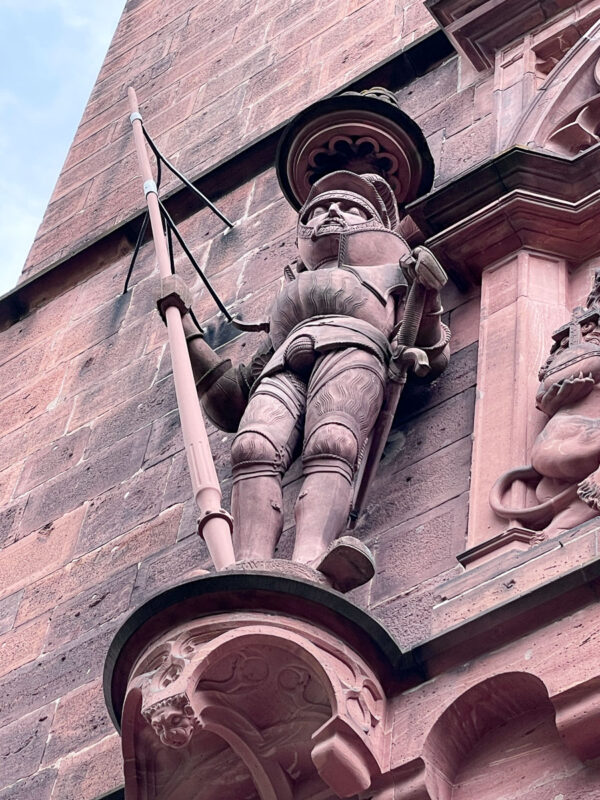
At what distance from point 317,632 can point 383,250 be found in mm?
2194

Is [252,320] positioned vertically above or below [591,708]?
below

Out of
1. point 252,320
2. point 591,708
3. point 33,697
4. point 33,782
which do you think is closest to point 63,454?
point 252,320

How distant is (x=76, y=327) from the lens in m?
8.51

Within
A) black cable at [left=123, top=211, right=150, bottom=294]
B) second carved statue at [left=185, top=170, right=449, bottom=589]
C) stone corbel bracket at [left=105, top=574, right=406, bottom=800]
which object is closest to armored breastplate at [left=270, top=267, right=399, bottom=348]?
second carved statue at [left=185, top=170, right=449, bottom=589]

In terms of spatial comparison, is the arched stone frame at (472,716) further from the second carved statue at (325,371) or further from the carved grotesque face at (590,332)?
the carved grotesque face at (590,332)

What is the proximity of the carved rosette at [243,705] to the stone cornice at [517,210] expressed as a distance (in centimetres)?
230

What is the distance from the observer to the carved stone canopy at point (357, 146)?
6.91 meters

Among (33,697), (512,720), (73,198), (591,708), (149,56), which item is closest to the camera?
(591,708)

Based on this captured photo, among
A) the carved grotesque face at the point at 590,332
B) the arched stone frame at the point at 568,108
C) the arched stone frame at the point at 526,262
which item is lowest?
the arched stone frame at the point at 568,108

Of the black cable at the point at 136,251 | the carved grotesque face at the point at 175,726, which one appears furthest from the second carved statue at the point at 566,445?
the black cable at the point at 136,251

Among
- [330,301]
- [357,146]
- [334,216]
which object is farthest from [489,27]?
[330,301]

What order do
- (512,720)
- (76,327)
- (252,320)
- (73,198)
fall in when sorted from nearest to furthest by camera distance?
(512,720) < (252,320) < (76,327) < (73,198)

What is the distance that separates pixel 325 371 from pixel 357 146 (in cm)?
183

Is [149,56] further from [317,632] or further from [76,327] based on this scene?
[317,632]
